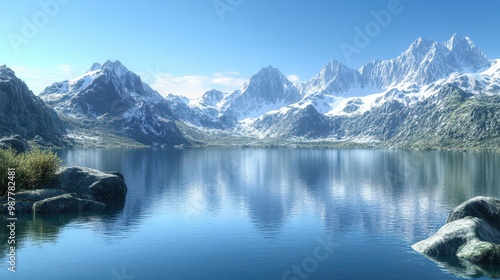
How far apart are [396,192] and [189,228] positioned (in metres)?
65.3

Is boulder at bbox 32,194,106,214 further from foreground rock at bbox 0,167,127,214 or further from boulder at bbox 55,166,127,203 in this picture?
boulder at bbox 55,166,127,203

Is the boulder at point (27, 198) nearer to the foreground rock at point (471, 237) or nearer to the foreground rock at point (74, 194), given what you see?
the foreground rock at point (74, 194)

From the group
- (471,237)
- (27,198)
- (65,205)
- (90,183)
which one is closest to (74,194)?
(65,205)

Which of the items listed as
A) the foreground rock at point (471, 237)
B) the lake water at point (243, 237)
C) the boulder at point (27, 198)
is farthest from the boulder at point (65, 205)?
the foreground rock at point (471, 237)

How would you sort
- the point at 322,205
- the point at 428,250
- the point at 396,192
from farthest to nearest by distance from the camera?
the point at 396,192
the point at 322,205
the point at 428,250

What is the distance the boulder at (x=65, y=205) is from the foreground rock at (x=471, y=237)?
186 ft

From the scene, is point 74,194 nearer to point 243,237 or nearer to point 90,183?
point 90,183

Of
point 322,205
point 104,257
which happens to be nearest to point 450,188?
point 322,205

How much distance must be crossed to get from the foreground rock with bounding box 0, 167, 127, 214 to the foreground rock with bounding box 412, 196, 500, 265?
189 ft

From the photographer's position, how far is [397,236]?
203 ft

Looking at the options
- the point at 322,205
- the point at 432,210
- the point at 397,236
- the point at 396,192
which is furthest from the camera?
the point at 396,192

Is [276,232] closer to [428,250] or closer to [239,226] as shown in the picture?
[239,226]

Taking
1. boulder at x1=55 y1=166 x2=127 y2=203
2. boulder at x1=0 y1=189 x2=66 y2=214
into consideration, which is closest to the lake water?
boulder at x1=55 y1=166 x2=127 y2=203

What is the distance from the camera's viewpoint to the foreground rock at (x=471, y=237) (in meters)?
47.0
